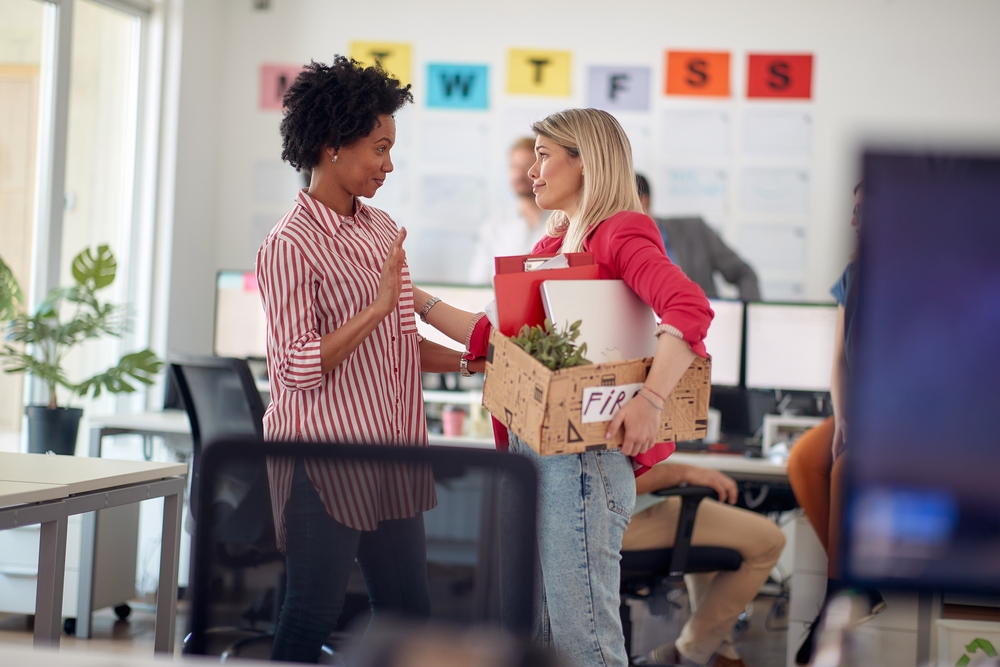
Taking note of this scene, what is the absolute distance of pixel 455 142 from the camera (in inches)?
165

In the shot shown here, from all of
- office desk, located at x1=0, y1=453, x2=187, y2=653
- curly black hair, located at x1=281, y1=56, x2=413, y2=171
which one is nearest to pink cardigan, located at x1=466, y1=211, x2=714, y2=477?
curly black hair, located at x1=281, y1=56, x2=413, y2=171

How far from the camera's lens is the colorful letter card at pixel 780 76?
399 centimetres

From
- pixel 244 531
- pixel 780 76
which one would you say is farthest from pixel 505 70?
pixel 244 531

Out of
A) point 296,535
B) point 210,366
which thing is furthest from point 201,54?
point 296,535

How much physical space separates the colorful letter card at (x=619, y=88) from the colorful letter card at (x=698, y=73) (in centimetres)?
11

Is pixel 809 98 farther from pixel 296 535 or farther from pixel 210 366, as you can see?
pixel 296 535

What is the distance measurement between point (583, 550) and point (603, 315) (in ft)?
1.24

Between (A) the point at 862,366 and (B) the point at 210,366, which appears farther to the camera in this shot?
(B) the point at 210,366

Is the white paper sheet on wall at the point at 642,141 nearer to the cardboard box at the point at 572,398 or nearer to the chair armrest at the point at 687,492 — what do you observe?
the chair armrest at the point at 687,492

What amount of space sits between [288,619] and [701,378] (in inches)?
33.9

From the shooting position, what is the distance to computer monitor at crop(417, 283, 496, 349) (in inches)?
138

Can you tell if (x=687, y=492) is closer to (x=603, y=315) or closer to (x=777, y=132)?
(x=603, y=315)

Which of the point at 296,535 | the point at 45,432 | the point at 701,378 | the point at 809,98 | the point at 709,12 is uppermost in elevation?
the point at 709,12

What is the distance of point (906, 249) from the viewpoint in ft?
1.38
